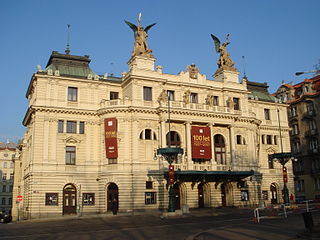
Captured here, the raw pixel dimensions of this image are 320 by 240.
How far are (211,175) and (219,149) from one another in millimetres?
5470

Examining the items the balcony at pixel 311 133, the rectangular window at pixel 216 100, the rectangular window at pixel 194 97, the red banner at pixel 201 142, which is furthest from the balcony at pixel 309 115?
the red banner at pixel 201 142

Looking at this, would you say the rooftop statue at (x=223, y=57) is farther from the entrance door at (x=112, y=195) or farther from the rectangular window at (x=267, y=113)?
the entrance door at (x=112, y=195)

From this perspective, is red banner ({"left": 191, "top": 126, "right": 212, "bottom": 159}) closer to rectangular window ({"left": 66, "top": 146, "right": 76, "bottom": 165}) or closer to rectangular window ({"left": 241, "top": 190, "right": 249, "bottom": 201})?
rectangular window ({"left": 241, "top": 190, "right": 249, "bottom": 201})

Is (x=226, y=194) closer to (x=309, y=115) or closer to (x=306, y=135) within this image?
(x=306, y=135)

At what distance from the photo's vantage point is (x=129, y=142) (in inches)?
1852

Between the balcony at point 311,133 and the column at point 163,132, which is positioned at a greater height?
the balcony at point 311,133

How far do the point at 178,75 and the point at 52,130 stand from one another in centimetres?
1955

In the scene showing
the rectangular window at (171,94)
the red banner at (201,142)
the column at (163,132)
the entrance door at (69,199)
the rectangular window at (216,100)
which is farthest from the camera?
the rectangular window at (216,100)

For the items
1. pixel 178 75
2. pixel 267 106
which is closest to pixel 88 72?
pixel 178 75

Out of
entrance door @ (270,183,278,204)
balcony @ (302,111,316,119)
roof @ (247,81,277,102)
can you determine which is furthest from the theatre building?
balcony @ (302,111,316,119)

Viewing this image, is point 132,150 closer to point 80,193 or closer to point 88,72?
point 80,193

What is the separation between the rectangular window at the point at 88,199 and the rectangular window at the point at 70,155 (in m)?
4.48

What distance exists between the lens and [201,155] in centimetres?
4991

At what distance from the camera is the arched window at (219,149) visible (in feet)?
173
